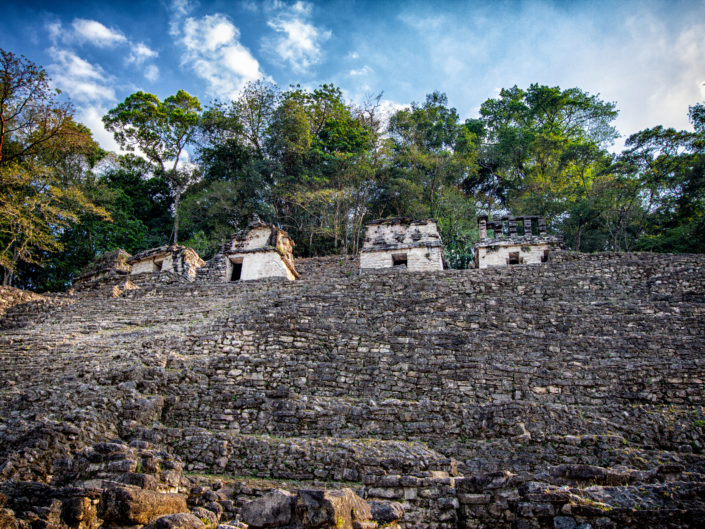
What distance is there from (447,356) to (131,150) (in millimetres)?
28356

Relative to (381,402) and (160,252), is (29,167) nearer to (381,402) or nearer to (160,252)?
(160,252)

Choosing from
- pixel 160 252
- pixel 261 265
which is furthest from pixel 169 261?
pixel 261 265

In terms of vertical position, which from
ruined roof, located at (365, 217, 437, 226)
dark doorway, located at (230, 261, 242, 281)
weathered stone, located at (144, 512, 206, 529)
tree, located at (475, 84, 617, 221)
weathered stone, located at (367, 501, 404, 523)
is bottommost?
weathered stone, located at (367, 501, 404, 523)

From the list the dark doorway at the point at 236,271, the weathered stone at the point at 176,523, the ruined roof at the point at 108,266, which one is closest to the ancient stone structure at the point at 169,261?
the ruined roof at the point at 108,266

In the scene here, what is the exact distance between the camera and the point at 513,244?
64.3 feet

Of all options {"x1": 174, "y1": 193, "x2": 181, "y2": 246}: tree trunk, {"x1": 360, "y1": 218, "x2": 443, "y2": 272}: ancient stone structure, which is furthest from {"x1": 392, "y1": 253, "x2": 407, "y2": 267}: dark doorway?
{"x1": 174, "y1": 193, "x2": 181, "y2": 246}: tree trunk

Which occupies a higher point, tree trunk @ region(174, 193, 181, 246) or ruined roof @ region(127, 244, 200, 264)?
tree trunk @ region(174, 193, 181, 246)

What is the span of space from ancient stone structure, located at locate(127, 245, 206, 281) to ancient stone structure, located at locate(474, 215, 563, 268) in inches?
533

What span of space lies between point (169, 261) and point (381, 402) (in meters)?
16.6

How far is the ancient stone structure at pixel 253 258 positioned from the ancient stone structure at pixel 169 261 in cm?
72

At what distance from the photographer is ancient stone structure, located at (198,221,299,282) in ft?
64.4

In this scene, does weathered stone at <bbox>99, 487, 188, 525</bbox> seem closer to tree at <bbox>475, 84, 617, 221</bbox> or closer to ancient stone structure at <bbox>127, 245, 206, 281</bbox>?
ancient stone structure at <bbox>127, 245, 206, 281</bbox>

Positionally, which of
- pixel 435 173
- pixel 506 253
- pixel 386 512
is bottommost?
pixel 386 512

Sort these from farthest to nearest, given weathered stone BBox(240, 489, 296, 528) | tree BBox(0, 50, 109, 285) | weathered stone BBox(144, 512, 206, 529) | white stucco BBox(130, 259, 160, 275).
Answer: white stucco BBox(130, 259, 160, 275), tree BBox(0, 50, 109, 285), weathered stone BBox(240, 489, 296, 528), weathered stone BBox(144, 512, 206, 529)
